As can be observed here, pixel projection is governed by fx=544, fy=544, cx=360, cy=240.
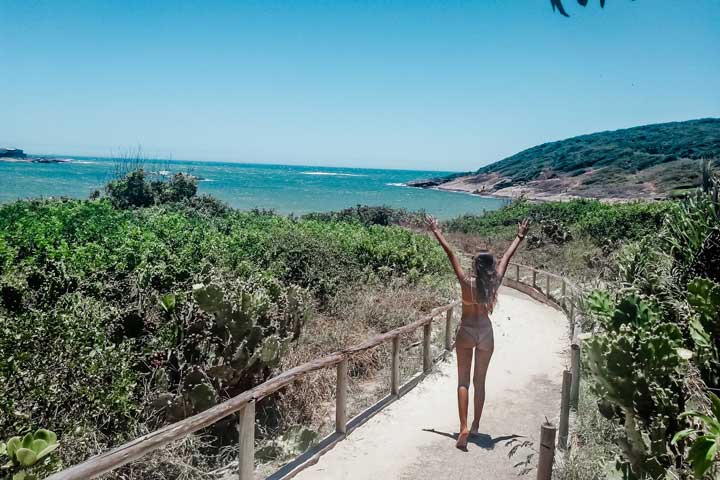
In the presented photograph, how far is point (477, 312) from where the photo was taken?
5.03 meters

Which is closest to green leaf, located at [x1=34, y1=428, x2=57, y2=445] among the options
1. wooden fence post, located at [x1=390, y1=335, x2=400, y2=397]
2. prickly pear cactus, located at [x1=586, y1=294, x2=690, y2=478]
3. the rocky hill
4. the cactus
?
the cactus

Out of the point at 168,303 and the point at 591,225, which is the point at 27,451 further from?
the point at 591,225

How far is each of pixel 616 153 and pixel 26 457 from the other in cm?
9646

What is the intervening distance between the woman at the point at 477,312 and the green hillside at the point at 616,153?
59972 mm

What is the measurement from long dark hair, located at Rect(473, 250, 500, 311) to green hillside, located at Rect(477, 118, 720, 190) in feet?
197

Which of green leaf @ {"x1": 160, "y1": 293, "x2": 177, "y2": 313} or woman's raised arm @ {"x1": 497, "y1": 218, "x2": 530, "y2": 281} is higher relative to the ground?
woman's raised arm @ {"x1": 497, "y1": 218, "x2": 530, "y2": 281}

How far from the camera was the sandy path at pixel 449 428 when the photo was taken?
16.3 feet

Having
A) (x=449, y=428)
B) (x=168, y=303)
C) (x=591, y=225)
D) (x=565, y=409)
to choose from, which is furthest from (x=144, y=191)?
(x=565, y=409)

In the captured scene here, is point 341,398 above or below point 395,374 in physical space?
above

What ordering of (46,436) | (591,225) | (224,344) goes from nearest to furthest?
1. (46,436)
2. (224,344)
3. (591,225)

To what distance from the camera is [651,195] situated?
5681cm

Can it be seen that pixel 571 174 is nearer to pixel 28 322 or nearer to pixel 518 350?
pixel 518 350

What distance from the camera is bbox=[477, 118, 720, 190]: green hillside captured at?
244 ft

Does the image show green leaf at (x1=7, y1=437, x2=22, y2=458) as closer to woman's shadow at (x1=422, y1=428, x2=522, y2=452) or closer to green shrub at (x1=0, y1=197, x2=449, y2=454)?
green shrub at (x1=0, y1=197, x2=449, y2=454)
